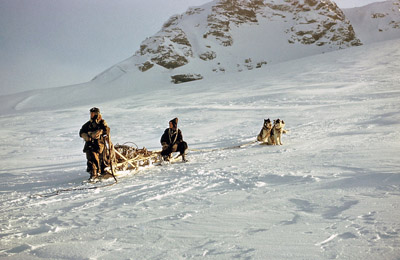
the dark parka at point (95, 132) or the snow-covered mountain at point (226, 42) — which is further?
the snow-covered mountain at point (226, 42)

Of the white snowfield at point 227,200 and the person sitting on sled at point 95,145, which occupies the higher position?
the person sitting on sled at point 95,145

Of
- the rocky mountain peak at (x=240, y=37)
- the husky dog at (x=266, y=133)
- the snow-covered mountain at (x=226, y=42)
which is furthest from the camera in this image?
the rocky mountain peak at (x=240, y=37)

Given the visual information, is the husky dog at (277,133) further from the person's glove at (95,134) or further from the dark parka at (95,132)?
the person's glove at (95,134)

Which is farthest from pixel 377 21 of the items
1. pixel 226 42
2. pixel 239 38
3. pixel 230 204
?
pixel 230 204

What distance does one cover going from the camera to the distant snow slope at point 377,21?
303 feet

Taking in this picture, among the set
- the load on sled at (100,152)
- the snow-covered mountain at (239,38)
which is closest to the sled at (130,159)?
the load on sled at (100,152)

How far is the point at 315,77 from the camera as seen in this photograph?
23922 millimetres

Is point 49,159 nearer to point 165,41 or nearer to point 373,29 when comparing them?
point 165,41

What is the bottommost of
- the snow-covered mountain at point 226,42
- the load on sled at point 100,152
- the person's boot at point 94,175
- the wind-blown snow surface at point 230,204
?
→ the wind-blown snow surface at point 230,204

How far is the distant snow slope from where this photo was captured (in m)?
92.4

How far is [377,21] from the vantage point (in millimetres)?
101625

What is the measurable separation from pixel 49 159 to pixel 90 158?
386cm

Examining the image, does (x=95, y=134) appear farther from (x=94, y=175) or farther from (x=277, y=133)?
(x=277, y=133)

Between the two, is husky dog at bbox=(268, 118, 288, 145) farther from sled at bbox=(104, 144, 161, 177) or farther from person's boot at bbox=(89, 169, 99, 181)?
person's boot at bbox=(89, 169, 99, 181)
